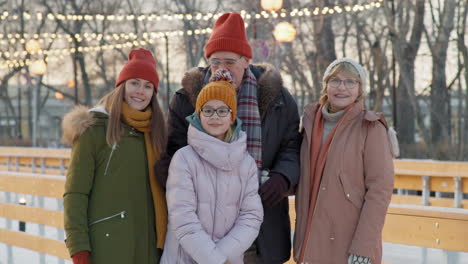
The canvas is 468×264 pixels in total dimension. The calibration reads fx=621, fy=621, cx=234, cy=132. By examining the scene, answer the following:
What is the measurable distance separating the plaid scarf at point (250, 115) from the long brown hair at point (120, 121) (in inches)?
12.8

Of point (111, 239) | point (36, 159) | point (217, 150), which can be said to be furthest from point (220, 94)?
point (36, 159)

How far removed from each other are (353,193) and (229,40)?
103cm

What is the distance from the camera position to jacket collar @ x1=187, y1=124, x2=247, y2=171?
2.94 m

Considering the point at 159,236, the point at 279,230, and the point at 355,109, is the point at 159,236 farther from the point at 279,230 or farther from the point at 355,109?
the point at 355,109

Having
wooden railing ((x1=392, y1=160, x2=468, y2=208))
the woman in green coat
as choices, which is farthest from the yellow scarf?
wooden railing ((x1=392, y1=160, x2=468, y2=208))

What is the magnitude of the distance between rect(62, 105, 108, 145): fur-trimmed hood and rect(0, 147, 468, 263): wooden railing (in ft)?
4.86

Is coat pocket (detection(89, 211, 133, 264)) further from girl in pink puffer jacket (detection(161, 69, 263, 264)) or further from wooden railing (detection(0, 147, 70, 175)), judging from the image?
wooden railing (detection(0, 147, 70, 175))

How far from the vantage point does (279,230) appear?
334 centimetres

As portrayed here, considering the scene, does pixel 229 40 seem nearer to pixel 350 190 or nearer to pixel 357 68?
pixel 357 68

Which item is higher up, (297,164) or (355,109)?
(355,109)

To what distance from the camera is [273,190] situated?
3133 mm

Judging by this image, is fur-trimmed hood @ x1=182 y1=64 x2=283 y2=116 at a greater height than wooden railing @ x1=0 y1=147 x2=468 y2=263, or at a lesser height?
greater

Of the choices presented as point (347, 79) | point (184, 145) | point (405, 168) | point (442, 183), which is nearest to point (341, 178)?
point (347, 79)

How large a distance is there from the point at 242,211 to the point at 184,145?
0.56 meters
